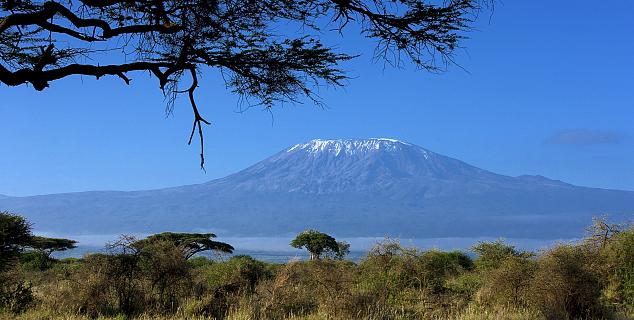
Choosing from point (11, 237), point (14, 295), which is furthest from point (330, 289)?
point (11, 237)

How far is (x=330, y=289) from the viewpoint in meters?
13.8

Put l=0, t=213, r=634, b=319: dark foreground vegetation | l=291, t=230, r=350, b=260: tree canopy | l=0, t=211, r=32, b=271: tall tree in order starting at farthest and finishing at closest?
l=291, t=230, r=350, b=260: tree canopy, l=0, t=211, r=32, b=271: tall tree, l=0, t=213, r=634, b=319: dark foreground vegetation

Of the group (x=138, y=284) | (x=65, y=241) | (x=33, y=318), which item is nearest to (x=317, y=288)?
(x=138, y=284)

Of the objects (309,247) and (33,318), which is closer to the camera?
(33,318)

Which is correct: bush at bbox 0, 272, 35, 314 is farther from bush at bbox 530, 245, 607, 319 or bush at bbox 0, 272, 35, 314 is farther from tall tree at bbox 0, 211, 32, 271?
bush at bbox 530, 245, 607, 319

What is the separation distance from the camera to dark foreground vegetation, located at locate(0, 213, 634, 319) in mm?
13055

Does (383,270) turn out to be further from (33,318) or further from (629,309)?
(33,318)

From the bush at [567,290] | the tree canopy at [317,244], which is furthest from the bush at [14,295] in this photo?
the tree canopy at [317,244]

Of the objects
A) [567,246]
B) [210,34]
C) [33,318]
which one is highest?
[210,34]

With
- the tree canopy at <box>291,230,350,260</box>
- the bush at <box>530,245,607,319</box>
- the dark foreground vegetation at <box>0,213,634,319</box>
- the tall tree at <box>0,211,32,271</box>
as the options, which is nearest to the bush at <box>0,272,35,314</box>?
the dark foreground vegetation at <box>0,213,634,319</box>

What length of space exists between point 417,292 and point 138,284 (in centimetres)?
606

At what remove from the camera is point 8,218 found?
1455 cm

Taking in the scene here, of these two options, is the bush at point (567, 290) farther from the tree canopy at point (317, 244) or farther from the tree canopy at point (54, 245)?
the tree canopy at point (317, 244)

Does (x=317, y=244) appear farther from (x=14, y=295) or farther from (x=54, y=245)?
(x=14, y=295)
